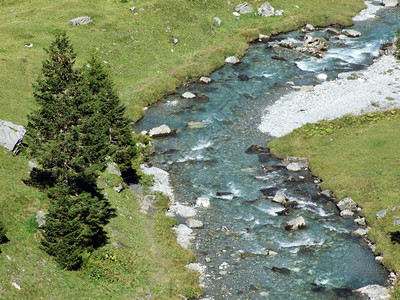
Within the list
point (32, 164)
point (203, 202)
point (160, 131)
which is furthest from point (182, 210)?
point (160, 131)

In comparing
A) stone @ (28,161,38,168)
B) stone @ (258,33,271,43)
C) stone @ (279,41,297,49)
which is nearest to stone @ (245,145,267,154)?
stone @ (28,161,38,168)

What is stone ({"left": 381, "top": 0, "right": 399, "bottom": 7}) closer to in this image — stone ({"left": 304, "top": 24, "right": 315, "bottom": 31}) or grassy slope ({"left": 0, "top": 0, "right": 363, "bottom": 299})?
grassy slope ({"left": 0, "top": 0, "right": 363, "bottom": 299})

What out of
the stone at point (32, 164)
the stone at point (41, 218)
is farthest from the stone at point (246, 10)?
the stone at point (41, 218)

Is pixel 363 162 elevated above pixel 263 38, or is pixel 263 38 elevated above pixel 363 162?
pixel 363 162

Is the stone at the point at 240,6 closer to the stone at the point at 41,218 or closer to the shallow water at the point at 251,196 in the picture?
the shallow water at the point at 251,196

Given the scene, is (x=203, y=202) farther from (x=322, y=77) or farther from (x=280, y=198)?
(x=322, y=77)
